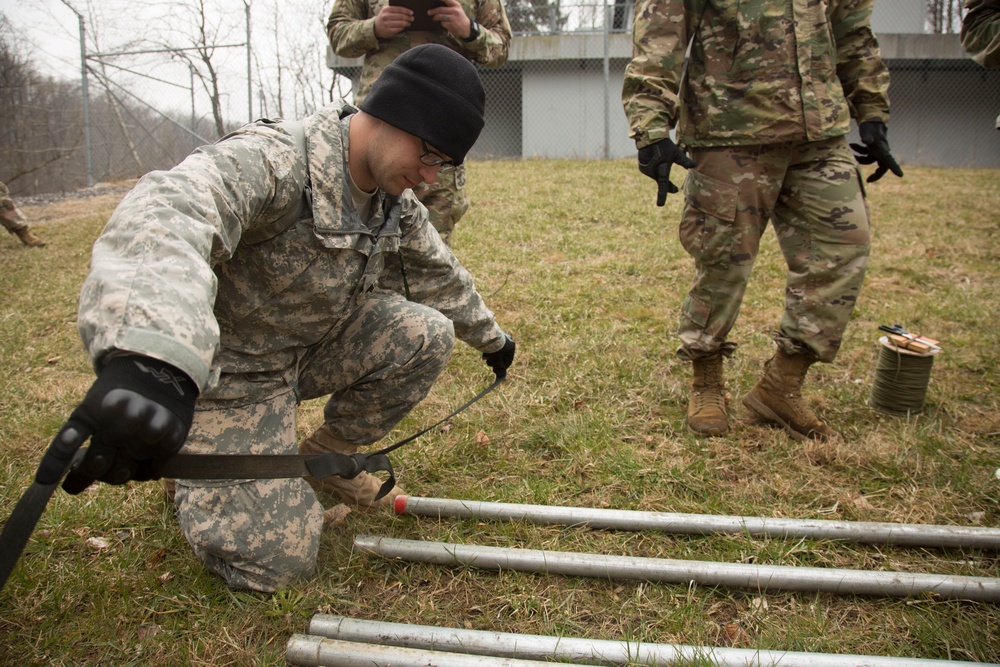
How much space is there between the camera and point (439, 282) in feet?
7.76

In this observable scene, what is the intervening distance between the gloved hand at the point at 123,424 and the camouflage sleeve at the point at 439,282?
119 centimetres

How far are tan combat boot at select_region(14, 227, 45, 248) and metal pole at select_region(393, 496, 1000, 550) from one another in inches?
268

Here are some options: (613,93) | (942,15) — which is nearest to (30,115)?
(613,93)

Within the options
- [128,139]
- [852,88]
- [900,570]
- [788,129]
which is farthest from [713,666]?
[128,139]

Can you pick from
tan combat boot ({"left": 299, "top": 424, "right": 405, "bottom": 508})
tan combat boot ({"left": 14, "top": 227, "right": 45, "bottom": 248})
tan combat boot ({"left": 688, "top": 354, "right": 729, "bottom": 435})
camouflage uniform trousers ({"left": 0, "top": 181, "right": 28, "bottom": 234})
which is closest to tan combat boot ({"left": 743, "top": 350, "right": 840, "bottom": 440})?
tan combat boot ({"left": 688, "top": 354, "right": 729, "bottom": 435})

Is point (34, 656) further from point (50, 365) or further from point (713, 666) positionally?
point (50, 365)

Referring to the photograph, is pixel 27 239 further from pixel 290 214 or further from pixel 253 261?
pixel 290 214

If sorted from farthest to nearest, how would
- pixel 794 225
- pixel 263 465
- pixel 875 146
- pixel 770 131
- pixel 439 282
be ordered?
pixel 875 146
pixel 794 225
pixel 770 131
pixel 439 282
pixel 263 465

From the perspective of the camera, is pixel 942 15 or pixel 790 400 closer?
pixel 790 400

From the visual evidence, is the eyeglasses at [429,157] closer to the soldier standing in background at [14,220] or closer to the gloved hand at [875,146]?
the gloved hand at [875,146]

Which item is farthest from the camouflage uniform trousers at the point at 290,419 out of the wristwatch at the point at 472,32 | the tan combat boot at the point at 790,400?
the wristwatch at the point at 472,32

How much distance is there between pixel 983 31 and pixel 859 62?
484mm

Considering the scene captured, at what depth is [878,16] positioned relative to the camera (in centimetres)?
1393

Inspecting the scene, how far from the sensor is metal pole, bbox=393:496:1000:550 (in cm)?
211
